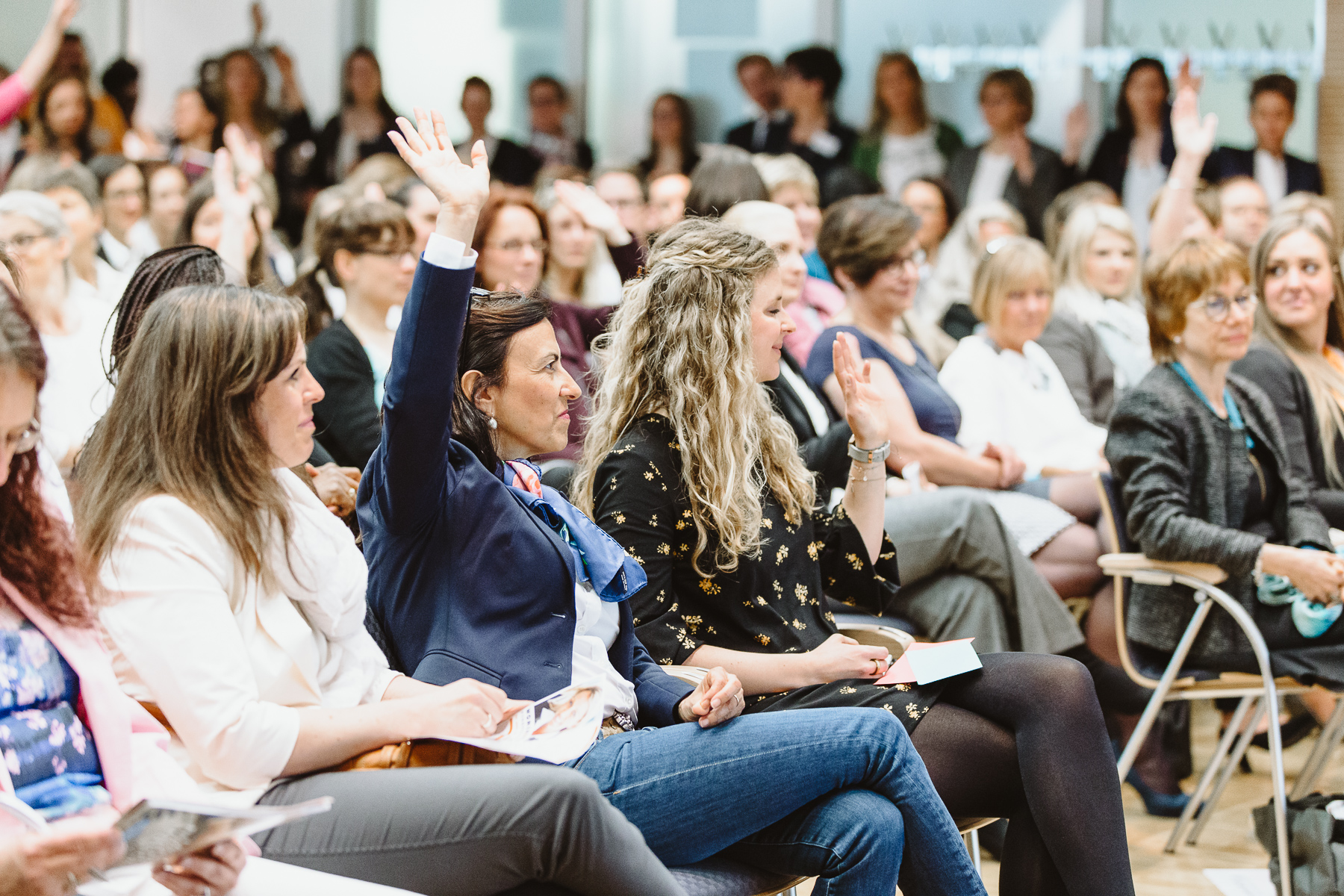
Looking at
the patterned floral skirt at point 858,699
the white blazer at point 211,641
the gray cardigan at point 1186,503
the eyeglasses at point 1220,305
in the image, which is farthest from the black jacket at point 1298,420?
the white blazer at point 211,641

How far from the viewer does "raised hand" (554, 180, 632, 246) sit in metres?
3.90

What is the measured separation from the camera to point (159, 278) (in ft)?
7.07

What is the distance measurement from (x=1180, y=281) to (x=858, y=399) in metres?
1.09

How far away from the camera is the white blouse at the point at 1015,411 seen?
13.0 feet

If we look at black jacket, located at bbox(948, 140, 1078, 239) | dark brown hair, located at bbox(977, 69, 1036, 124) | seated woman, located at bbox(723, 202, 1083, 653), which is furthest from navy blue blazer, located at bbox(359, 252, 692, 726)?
dark brown hair, located at bbox(977, 69, 1036, 124)

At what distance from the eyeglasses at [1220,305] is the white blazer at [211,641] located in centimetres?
225

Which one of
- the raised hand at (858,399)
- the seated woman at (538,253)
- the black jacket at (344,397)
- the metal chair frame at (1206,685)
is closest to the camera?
the raised hand at (858,399)

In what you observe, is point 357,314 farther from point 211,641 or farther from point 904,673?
point 211,641

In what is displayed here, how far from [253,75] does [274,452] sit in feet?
19.9

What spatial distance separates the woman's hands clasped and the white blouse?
7.16 feet

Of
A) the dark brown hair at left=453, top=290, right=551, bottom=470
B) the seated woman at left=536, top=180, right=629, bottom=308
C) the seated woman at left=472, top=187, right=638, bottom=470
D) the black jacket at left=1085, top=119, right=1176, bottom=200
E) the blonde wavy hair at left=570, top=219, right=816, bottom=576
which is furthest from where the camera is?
the black jacket at left=1085, top=119, right=1176, bottom=200

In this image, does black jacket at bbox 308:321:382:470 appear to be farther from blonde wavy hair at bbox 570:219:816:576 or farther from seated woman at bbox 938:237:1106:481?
seated woman at bbox 938:237:1106:481

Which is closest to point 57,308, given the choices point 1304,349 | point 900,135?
point 1304,349

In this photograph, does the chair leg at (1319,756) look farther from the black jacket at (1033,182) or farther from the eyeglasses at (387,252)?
the black jacket at (1033,182)
